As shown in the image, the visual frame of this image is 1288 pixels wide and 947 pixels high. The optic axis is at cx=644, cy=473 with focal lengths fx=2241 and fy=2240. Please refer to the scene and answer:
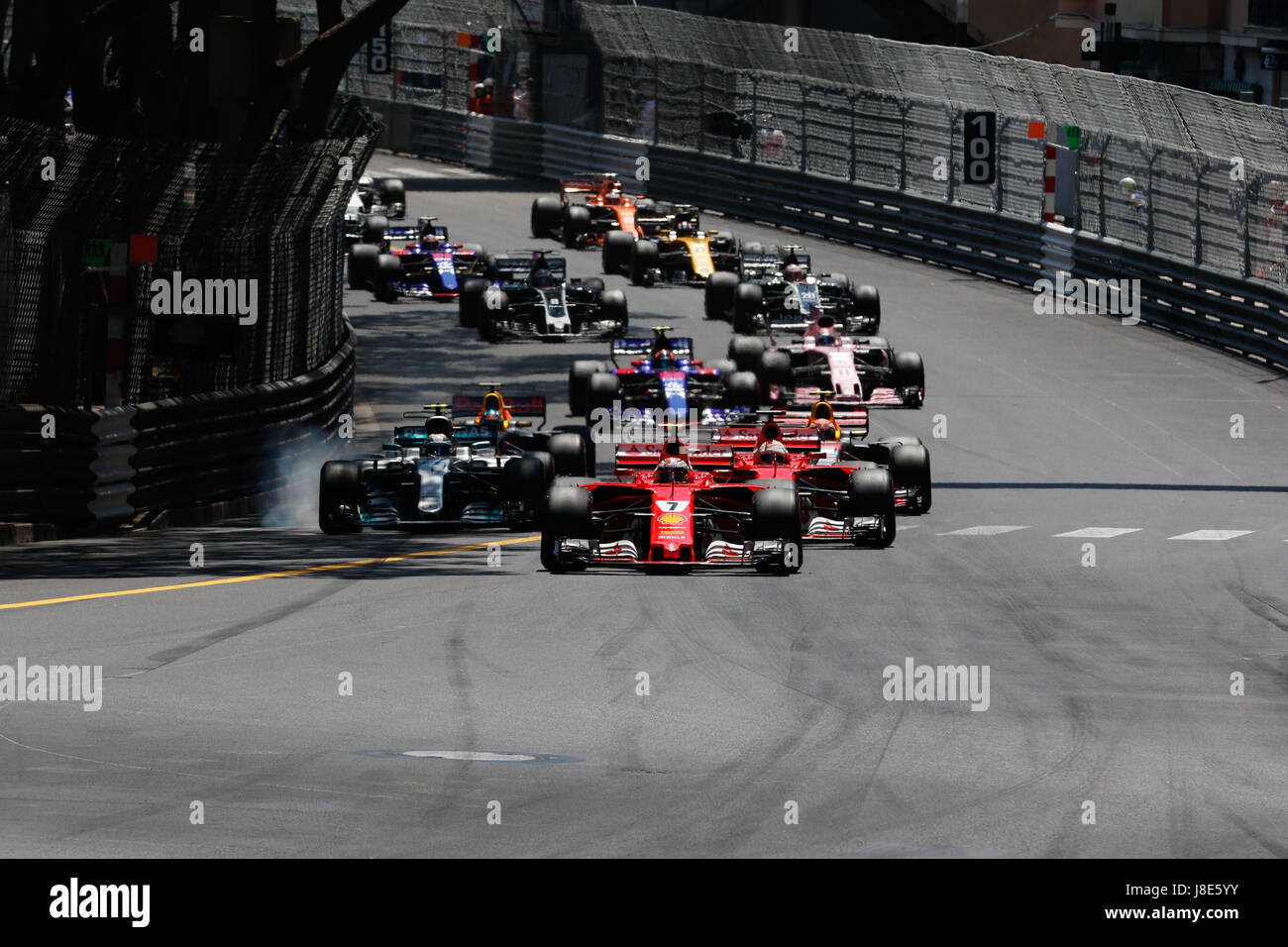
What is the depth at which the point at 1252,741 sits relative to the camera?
450 inches

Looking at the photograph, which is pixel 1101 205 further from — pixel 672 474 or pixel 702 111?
pixel 672 474

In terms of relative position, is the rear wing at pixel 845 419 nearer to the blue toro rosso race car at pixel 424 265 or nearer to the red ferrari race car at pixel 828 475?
the red ferrari race car at pixel 828 475

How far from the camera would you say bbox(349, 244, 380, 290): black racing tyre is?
3931cm

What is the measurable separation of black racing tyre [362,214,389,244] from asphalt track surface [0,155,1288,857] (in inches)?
748

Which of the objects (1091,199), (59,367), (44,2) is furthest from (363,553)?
(1091,199)

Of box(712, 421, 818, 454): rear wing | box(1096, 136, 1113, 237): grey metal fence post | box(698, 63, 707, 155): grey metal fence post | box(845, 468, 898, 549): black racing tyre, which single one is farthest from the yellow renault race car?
→ box(845, 468, 898, 549): black racing tyre

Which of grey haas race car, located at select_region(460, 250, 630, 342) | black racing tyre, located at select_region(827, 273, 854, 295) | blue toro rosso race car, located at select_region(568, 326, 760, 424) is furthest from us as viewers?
black racing tyre, located at select_region(827, 273, 854, 295)

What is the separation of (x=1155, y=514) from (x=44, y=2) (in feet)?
47.0

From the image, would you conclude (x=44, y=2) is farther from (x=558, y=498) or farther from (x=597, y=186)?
(x=597, y=186)

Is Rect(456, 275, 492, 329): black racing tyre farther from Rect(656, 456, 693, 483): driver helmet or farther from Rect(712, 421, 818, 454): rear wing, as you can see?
Rect(656, 456, 693, 483): driver helmet

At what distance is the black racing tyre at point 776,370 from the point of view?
27281mm

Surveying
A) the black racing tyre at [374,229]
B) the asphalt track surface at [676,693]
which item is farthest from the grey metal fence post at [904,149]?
the asphalt track surface at [676,693]

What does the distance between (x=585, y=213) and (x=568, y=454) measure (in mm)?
23146

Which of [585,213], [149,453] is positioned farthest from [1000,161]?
[149,453]
